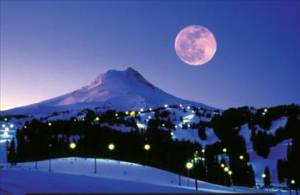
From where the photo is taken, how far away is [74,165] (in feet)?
282

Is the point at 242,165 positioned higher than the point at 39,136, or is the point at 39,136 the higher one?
the point at 39,136

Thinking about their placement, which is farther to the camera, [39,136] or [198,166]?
[39,136]

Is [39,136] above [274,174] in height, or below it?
above

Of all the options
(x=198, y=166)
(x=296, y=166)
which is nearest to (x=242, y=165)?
(x=296, y=166)

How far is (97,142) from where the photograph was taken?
4702 inches

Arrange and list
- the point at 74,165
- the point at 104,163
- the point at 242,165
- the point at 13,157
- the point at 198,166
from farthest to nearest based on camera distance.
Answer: the point at 242,165
the point at 198,166
the point at 13,157
the point at 104,163
the point at 74,165

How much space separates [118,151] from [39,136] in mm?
19566

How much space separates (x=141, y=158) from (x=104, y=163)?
2813 cm

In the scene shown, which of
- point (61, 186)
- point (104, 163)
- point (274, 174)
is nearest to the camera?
point (61, 186)

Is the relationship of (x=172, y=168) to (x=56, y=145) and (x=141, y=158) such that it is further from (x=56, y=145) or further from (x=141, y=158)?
(x=56, y=145)

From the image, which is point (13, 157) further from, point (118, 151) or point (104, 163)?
point (118, 151)

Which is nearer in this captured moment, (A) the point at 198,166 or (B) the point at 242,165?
(A) the point at 198,166

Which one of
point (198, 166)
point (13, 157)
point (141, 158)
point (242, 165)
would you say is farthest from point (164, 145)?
point (13, 157)

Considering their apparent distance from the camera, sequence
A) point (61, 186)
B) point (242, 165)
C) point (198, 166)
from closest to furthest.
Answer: point (61, 186)
point (198, 166)
point (242, 165)
